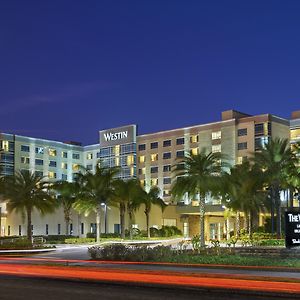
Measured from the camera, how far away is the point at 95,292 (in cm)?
1880

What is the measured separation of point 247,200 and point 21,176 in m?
22.1

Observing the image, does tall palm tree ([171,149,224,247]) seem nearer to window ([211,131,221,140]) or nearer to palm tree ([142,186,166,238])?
palm tree ([142,186,166,238])

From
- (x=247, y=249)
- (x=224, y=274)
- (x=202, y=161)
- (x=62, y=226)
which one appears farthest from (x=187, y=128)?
(x=224, y=274)

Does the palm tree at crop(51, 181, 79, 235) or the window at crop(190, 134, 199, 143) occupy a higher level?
the window at crop(190, 134, 199, 143)

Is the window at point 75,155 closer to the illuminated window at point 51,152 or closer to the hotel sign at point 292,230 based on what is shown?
the illuminated window at point 51,152

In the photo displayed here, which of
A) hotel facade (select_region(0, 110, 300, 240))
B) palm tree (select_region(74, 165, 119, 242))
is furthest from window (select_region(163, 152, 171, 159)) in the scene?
palm tree (select_region(74, 165, 119, 242))

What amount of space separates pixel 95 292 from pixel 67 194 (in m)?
54.9

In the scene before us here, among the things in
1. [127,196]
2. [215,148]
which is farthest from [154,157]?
[127,196]

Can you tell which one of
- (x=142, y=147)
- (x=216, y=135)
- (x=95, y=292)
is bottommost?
(x=95, y=292)

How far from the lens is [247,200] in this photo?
5941 centimetres

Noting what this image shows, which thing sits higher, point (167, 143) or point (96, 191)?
point (167, 143)

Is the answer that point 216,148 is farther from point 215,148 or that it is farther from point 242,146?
point 242,146

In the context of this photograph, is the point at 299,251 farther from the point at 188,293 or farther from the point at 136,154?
the point at 136,154

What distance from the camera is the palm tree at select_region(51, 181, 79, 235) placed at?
72.3 metres
